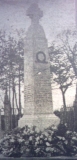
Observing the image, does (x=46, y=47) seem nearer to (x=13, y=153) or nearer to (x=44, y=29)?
(x=44, y=29)

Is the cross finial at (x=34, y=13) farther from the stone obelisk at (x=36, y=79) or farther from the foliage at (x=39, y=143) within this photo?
the foliage at (x=39, y=143)

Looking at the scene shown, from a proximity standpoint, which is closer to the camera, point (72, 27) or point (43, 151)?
point (43, 151)

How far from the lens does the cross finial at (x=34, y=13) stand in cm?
580

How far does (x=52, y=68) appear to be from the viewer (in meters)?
5.89

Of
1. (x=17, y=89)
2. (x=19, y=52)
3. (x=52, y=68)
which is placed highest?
(x=19, y=52)

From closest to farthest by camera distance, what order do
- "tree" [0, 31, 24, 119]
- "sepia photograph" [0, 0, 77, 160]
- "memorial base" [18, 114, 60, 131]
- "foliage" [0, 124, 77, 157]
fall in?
Answer: 1. "foliage" [0, 124, 77, 157]
2. "memorial base" [18, 114, 60, 131]
3. "sepia photograph" [0, 0, 77, 160]
4. "tree" [0, 31, 24, 119]

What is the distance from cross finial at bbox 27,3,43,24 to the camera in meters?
5.80

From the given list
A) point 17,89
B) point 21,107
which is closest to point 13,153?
point 21,107

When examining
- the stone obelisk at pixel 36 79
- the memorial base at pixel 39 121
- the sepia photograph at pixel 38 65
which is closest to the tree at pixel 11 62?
the sepia photograph at pixel 38 65

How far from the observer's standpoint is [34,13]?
5879 mm

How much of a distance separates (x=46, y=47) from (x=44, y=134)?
2078mm

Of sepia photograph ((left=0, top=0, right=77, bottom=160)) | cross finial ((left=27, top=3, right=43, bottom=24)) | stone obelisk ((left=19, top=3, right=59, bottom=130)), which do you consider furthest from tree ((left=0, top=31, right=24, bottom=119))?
cross finial ((left=27, top=3, right=43, bottom=24))

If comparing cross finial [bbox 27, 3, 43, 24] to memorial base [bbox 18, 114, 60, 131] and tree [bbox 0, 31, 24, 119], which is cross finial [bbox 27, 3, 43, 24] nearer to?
tree [bbox 0, 31, 24, 119]

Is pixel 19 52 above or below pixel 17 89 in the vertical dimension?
above
